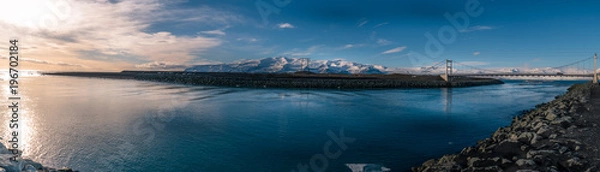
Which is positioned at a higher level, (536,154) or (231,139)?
(536,154)

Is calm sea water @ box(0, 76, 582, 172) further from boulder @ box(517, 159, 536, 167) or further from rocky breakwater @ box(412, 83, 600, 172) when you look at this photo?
boulder @ box(517, 159, 536, 167)

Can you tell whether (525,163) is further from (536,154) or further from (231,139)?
(231,139)

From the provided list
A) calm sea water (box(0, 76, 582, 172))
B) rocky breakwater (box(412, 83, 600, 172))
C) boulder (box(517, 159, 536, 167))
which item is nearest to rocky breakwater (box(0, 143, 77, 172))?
calm sea water (box(0, 76, 582, 172))

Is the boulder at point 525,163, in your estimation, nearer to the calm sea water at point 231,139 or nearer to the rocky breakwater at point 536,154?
the rocky breakwater at point 536,154

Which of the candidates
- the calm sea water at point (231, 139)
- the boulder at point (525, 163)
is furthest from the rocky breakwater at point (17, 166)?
the boulder at point (525, 163)

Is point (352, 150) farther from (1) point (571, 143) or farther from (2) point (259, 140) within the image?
(1) point (571, 143)

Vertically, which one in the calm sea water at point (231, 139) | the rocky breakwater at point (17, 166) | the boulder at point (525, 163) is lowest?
the calm sea water at point (231, 139)

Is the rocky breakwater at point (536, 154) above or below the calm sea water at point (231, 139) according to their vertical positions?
above

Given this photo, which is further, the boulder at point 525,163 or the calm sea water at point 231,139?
the calm sea water at point 231,139

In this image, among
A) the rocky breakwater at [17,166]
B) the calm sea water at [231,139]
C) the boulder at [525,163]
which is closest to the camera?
the boulder at [525,163]

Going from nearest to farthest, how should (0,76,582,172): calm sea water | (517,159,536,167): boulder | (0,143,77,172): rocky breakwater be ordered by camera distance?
1. (517,159,536,167): boulder
2. (0,143,77,172): rocky breakwater
3. (0,76,582,172): calm sea water

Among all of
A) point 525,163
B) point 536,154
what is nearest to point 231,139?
point 525,163

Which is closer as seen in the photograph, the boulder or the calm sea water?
the boulder
